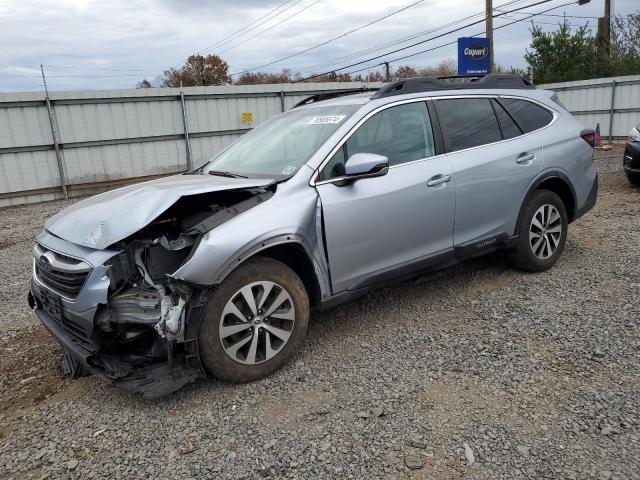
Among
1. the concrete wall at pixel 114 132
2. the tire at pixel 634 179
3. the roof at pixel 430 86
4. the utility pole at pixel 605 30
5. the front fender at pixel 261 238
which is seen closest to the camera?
the front fender at pixel 261 238

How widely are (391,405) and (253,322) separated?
958 mm

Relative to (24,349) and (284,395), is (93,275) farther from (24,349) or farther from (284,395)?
(24,349)

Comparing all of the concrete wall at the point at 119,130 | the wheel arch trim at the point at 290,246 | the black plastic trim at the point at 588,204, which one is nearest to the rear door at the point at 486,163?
the black plastic trim at the point at 588,204

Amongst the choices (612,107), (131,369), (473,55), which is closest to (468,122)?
(131,369)

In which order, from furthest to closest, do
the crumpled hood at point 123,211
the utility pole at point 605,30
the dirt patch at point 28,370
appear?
the utility pole at point 605,30 → the dirt patch at point 28,370 → the crumpled hood at point 123,211

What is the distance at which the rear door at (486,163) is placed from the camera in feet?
13.4

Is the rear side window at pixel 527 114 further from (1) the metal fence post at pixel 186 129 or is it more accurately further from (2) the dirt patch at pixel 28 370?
(1) the metal fence post at pixel 186 129

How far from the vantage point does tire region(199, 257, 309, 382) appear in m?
2.96

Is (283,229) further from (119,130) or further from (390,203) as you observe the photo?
(119,130)

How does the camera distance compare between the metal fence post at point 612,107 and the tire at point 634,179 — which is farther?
the metal fence post at point 612,107

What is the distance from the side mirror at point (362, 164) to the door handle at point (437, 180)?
552 millimetres

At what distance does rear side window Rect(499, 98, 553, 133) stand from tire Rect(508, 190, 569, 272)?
626 millimetres

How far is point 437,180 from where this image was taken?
12.7 ft

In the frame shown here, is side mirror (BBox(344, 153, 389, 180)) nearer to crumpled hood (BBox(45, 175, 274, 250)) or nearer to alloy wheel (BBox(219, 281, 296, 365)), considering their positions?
crumpled hood (BBox(45, 175, 274, 250))
